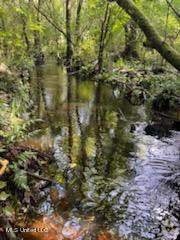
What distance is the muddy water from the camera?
18.0 ft

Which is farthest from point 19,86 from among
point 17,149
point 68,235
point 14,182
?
point 68,235

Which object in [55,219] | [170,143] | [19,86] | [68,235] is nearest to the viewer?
[68,235]

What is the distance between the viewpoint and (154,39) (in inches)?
224

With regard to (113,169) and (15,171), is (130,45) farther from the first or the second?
(15,171)

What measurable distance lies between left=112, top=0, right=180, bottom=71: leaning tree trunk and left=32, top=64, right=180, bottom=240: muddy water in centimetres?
253

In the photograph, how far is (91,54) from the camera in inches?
982

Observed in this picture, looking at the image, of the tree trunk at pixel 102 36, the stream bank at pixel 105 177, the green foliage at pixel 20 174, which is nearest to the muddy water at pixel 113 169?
the stream bank at pixel 105 177

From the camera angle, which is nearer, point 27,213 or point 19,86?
point 27,213

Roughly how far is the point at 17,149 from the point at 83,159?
1.96m

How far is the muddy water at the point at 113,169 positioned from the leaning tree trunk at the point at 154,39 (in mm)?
2526

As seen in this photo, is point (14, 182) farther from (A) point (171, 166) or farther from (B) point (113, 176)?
(A) point (171, 166)

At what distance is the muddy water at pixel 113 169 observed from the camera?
5473 millimetres

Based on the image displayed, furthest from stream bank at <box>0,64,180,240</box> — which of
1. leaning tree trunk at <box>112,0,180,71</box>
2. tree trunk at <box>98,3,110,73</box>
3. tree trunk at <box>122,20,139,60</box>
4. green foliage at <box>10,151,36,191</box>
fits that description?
tree trunk at <box>122,20,139,60</box>

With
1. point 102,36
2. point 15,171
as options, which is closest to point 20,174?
point 15,171
